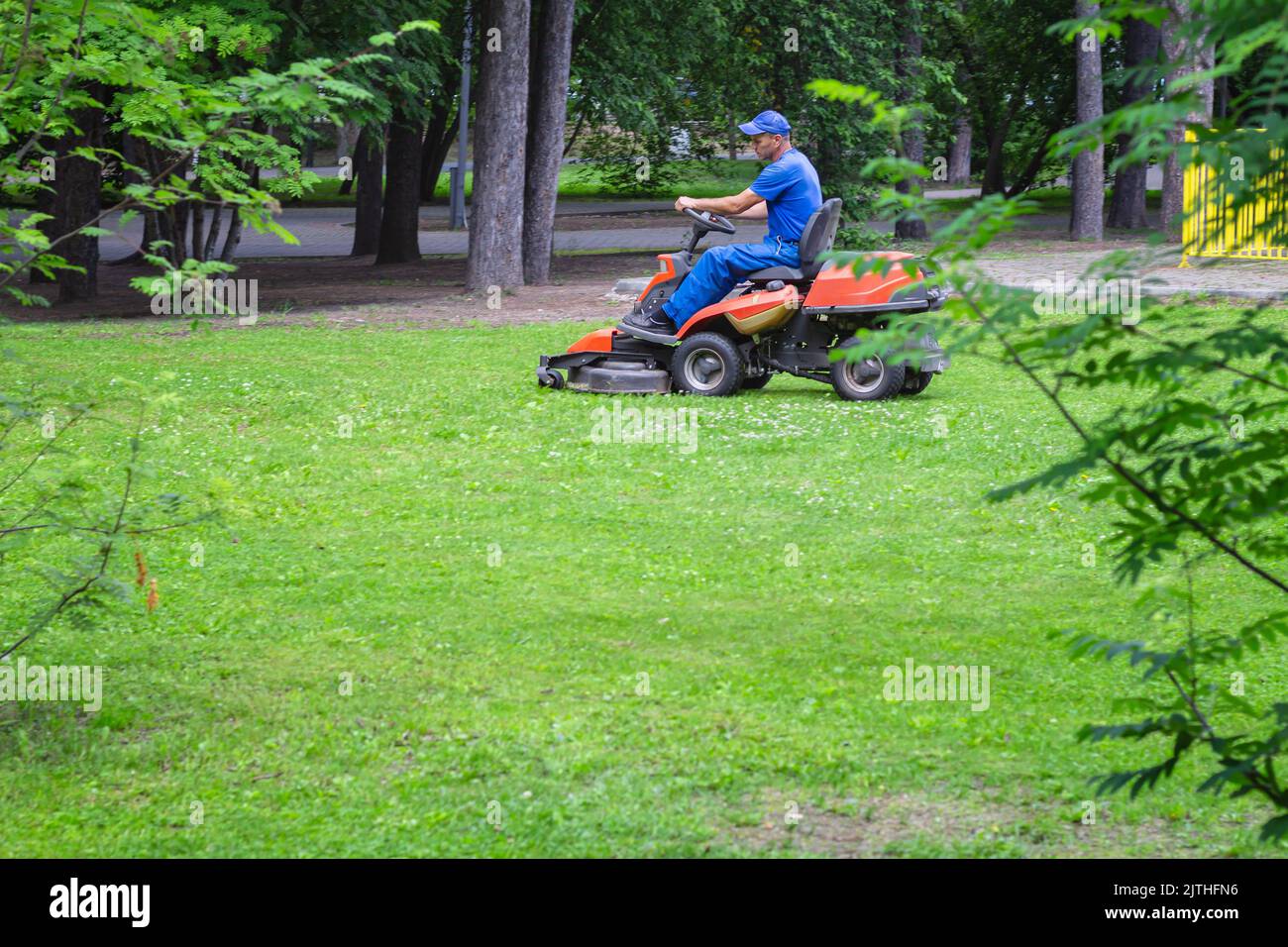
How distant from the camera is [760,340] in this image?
41.6 ft

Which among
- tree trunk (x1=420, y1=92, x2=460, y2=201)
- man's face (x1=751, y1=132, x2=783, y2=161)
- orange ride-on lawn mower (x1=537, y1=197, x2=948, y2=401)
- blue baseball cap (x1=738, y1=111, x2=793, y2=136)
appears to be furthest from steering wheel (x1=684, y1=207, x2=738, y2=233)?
tree trunk (x1=420, y1=92, x2=460, y2=201)

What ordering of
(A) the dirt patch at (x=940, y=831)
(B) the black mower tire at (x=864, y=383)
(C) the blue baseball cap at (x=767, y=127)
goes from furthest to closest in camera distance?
(B) the black mower tire at (x=864, y=383)
(C) the blue baseball cap at (x=767, y=127)
(A) the dirt patch at (x=940, y=831)

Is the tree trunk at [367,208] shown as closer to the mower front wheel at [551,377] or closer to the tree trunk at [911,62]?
the tree trunk at [911,62]

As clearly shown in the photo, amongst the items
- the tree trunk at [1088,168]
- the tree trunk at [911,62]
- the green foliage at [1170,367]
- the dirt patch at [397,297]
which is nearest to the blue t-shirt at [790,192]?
the dirt patch at [397,297]

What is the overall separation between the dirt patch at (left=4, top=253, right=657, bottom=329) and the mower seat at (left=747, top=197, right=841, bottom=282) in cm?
645

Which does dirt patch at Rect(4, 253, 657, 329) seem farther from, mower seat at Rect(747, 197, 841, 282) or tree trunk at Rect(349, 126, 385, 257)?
mower seat at Rect(747, 197, 841, 282)

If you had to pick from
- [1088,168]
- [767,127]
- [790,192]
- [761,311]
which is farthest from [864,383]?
[1088,168]

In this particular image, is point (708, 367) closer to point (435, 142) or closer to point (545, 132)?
point (545, 132)

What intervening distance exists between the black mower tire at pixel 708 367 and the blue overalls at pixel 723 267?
0.81 ft

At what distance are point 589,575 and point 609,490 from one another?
6.14 ft

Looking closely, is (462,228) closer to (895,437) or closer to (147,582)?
(895,437)

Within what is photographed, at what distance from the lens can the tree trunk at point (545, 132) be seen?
74.1 ft

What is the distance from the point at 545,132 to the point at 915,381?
1179 centimetres

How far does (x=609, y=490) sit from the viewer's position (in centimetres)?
988
